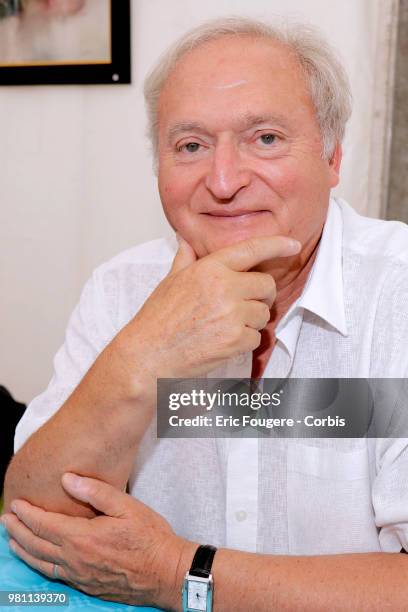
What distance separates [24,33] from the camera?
2.05m

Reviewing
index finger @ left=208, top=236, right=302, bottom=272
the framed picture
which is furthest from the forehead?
the framed picture

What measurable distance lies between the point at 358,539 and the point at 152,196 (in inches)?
52.3

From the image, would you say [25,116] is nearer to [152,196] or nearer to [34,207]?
[34,207]

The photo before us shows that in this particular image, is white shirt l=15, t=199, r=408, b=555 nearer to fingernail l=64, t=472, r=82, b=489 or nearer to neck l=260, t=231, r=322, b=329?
neck l=260, t=231, r=322, b=329

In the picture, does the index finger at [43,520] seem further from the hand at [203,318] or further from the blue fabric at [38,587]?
the hand at [203,318]

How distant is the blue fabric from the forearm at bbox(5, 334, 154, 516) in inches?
4.1

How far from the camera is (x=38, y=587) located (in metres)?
1.00

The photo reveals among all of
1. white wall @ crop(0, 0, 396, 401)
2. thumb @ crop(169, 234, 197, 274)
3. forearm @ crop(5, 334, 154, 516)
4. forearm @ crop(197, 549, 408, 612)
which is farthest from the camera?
white wall @ crop(0, 0, 396, 401)

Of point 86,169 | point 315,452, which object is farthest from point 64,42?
point 315,452

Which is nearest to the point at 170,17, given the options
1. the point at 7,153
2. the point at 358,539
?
the point at 7,153

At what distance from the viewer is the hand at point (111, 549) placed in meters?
0.96

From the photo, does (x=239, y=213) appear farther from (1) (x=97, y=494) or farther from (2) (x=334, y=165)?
(1) (x=97, y=494)

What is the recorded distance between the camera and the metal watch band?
3.05ft

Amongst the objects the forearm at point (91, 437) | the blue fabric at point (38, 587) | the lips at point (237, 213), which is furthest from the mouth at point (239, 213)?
the blue fabric at point (38, 587)
